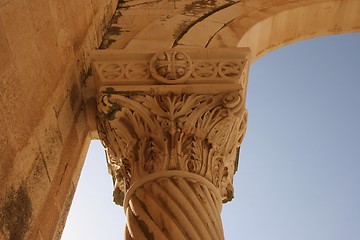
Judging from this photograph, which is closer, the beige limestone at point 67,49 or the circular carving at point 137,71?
the beige limestone at point 67,49

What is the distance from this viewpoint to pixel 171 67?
427cm

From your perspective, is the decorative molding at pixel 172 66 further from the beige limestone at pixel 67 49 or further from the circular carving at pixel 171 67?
the beige limestone at pixel 67 49

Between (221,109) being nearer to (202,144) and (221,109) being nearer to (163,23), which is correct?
(202,144)

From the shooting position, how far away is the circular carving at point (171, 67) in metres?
4.25

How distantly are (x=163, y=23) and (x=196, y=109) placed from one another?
148 centimetres

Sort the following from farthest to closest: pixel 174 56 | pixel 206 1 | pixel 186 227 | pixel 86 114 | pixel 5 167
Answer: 1. pixel 206 1
2. pixel 86 114
3. pixel 174 56
4. pixel 186 227
5. pixel 5 167

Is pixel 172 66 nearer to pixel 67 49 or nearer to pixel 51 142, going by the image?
pixel 67 49

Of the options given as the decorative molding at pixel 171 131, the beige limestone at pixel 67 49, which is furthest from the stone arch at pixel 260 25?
the decorative molding at pixel 171 131

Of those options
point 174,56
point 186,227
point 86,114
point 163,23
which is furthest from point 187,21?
point 186,227

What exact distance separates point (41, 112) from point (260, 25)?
2.80 m

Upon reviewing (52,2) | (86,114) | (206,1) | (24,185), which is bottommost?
(24,185)

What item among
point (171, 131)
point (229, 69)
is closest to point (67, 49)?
point (171, 131)

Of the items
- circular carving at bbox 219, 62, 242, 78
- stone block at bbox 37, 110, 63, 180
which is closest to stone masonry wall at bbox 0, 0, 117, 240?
stone block at bbox 37, 110, 63, 180

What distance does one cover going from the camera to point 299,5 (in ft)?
19.7
